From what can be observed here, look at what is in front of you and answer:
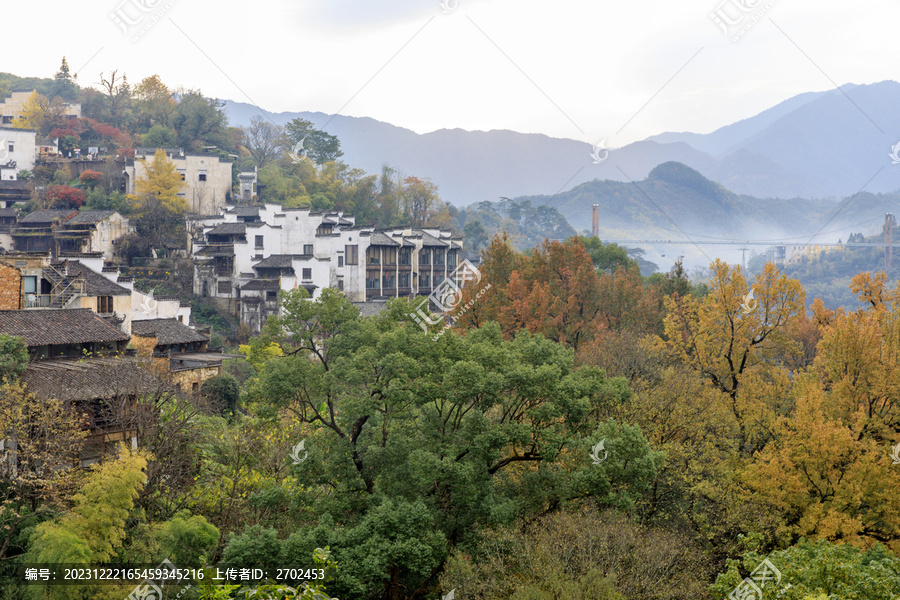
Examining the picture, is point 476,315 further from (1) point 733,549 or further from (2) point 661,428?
(1) point 733,549

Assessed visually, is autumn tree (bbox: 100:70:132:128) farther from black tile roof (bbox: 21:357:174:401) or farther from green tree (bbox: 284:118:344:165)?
black tile roof (bbox: 21:357:174:401)

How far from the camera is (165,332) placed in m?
30.5

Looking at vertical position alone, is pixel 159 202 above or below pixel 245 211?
above

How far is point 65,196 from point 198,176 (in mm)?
9547

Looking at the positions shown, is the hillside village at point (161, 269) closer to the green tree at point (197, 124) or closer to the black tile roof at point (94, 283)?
the black tile roof at point (94, 283)

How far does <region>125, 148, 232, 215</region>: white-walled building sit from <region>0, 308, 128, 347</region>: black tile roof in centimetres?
3215

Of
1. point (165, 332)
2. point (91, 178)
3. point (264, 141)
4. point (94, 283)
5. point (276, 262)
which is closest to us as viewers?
point (94, 283)

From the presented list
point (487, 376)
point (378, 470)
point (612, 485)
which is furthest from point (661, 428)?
point (378, 470)

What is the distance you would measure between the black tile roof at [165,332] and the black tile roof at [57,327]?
16.0ft

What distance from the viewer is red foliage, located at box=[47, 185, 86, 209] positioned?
51.6 m

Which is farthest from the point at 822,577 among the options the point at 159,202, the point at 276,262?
the point at 159,202

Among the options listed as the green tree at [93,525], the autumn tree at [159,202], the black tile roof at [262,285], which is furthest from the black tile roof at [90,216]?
the green tree at [93,525]

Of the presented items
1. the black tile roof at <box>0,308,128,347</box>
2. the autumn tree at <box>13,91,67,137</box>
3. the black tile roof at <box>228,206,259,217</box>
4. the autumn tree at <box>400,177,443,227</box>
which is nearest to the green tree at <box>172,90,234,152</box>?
the autumn tree at <box>13,91,67,137</box>

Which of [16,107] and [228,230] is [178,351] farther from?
[16,107]
